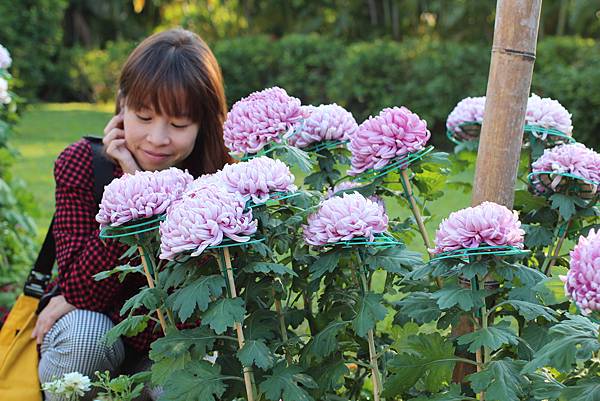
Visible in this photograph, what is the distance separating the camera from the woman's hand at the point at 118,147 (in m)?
2.63

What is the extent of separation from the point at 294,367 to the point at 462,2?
38.6 ft

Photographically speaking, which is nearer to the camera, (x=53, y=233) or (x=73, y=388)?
(x=73, y=388)

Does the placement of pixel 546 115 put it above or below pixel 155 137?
above

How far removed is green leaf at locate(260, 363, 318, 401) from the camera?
1766mm

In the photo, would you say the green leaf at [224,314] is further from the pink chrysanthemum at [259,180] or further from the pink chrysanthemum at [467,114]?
the pink chrysanthemum at [467,114]

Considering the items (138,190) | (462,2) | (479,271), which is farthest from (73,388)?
(462,2)

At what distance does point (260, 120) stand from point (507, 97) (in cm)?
57

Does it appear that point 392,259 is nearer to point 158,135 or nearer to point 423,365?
point 423,365

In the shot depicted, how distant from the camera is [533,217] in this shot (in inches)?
84.5

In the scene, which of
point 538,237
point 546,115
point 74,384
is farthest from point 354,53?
point 74,384

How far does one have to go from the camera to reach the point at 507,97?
6.42 ft

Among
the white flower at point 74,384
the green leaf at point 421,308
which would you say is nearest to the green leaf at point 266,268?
the green leaf at point 421,308

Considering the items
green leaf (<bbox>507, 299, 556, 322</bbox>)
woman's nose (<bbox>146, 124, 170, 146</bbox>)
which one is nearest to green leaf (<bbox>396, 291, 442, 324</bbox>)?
green leaf (<bbox>507, 299, 556, 322</bbox>)

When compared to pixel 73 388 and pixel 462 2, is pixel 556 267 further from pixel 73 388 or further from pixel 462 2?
pixel 462 2
